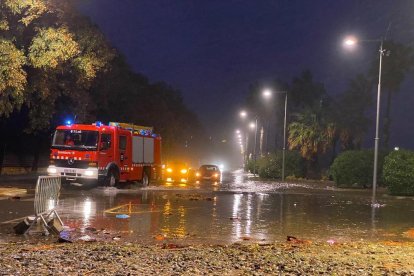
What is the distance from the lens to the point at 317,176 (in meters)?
56.2

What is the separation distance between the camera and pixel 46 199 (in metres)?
12.3

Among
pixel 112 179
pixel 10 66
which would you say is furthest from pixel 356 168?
pixel 10 66

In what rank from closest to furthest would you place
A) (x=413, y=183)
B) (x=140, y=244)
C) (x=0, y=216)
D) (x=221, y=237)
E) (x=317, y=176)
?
(x=140, y=244), (x=221, y=237), (x=0, y=216), (x=413, y=183), (x=317, y=176)

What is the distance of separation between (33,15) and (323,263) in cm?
1828

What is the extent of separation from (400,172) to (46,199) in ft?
73.5

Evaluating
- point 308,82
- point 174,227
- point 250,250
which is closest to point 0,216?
point 174,227

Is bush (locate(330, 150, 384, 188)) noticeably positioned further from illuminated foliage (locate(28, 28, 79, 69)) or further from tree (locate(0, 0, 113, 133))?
illuminated foliage (locate(28, 28, 79, 69))

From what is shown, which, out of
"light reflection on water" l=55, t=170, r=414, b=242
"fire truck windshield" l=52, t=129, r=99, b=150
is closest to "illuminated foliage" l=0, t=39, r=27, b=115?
"fire truck windshield" l=52, t=129, r=99, b=150

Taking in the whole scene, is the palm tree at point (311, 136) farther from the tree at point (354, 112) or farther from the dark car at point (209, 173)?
the dark car at point (209, 173)

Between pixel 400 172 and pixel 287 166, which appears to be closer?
pixel 400 172

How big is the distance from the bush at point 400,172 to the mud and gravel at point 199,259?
19.9 metres

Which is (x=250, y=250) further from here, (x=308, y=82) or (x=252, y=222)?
(x=308, y=82)

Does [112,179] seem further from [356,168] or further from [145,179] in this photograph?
[356,168]

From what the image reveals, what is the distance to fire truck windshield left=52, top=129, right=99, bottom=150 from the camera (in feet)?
82.1
